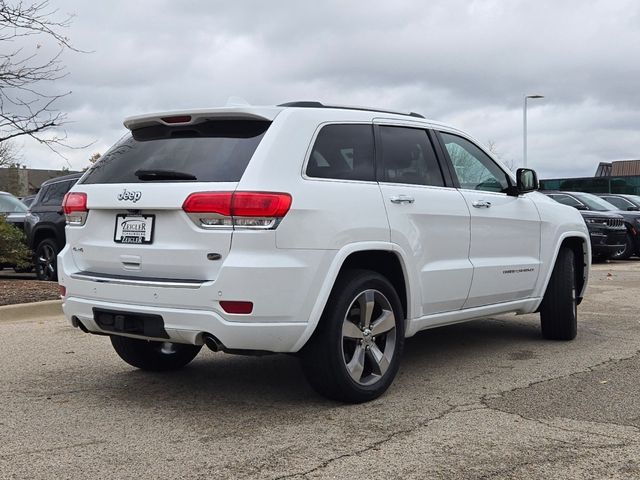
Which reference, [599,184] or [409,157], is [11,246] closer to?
[409,157]

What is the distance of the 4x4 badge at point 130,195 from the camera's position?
4699mm

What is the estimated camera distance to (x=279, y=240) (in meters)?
4.36

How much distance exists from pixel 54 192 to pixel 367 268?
894 centimetres

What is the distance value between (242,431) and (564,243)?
4.09 meters

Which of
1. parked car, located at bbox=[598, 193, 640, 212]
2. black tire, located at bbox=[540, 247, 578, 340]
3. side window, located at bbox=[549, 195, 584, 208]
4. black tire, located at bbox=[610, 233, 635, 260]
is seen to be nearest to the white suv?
black tire, located at bbox=[540, 247, 578, 340]

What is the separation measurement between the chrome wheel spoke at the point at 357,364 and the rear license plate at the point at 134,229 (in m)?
1.41

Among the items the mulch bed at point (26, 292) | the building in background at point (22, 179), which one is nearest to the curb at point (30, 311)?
the mulch bed at point (26, 292)

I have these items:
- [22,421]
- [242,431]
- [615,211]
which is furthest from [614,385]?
[615,211]

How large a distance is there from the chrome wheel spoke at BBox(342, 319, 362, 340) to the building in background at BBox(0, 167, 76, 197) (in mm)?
49708

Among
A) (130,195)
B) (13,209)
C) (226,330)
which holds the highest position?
(130,195)

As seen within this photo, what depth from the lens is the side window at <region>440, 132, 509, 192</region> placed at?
6077 mm

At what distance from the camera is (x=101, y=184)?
16.4ft

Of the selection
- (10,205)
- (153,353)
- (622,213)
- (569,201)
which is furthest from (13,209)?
(622,213)

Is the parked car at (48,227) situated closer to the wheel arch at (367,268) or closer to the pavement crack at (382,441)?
the wheel arch at (367,268)
